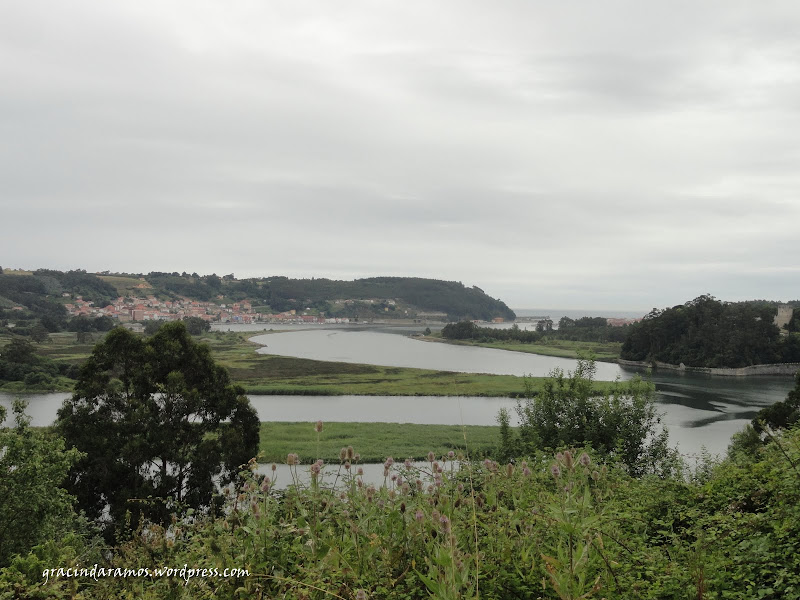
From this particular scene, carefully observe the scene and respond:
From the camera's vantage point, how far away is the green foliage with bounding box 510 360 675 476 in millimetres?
15438

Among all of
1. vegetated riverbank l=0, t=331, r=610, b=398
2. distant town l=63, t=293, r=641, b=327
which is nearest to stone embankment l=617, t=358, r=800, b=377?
vegetated riverbank l=0, t=331, r=610, b=398

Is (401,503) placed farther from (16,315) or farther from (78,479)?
(16,315)

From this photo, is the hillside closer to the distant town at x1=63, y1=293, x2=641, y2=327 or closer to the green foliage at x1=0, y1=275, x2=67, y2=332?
the green foliage at x1=0, y1=275, x2=67, y2=332

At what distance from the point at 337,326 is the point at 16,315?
80897mm

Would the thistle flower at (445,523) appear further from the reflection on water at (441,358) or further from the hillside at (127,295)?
the hillside at (127,295)

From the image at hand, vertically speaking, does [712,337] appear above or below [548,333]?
above

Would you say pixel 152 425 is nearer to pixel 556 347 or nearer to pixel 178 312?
pixel 556 347

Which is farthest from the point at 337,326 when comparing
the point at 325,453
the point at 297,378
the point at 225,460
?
the point at 225,460

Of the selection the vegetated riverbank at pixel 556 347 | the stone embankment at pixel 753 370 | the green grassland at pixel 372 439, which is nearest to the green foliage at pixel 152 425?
the green grassland at pixel 372 439

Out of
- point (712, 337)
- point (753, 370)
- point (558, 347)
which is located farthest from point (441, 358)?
point (753, 370)

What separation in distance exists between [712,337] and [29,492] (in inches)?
2878

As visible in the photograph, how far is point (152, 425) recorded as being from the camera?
14.3 meters

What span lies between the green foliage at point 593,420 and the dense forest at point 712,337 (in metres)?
57.7

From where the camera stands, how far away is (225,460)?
14.6 meters
